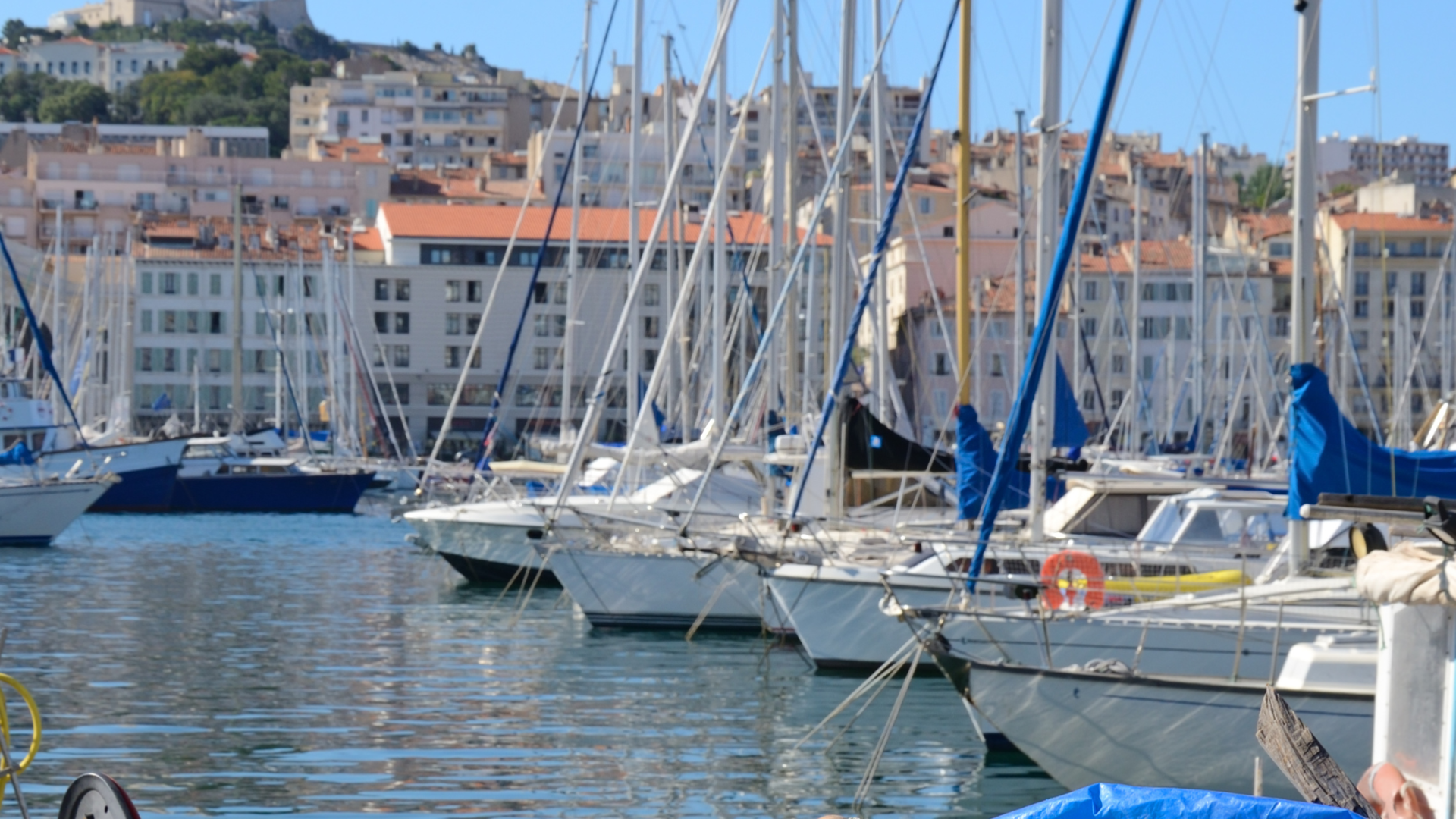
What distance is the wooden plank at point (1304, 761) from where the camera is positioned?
733 centimetres

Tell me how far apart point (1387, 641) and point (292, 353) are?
260 ft

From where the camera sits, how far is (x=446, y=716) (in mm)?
17969

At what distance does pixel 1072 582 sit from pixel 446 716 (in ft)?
19.2

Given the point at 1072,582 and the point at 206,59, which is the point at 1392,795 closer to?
the point at 1072,582

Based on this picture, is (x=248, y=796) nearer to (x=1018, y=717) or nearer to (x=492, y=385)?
(x=1018, y=717)

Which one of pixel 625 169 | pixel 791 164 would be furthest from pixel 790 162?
pixel 625 169

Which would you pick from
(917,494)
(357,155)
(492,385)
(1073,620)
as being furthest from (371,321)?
(1073,620)

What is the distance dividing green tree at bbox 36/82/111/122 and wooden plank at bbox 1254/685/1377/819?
171897mm

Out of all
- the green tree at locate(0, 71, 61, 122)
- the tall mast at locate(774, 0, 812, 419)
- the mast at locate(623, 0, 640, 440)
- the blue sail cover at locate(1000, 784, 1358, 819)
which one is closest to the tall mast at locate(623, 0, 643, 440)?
the mast at locate(623, 0, 640, 440)

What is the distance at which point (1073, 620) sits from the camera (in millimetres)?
15852

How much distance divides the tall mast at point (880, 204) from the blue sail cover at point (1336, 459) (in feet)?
42.5

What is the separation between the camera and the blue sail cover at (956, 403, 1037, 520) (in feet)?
73.3

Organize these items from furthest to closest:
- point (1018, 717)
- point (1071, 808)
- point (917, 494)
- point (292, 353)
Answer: point (292, 353) < point (917, 494) < point (1018, 717) < point (1071, 808)

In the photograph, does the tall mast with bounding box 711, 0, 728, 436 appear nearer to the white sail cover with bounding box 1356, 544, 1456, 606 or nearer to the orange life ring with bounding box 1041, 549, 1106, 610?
the orange life ring with bounding box 1041, 549, 1106, 610
